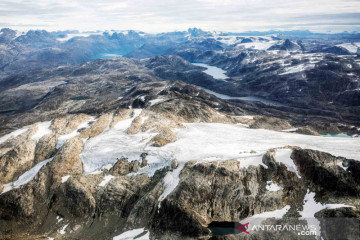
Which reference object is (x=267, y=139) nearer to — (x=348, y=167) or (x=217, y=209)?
(x=348, y=167)

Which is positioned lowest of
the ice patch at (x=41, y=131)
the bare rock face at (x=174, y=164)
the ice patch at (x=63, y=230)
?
the ice patch at (x=63, y=230)

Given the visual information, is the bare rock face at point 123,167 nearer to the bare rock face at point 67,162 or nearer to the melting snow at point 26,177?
the bare rock face at point 67,162

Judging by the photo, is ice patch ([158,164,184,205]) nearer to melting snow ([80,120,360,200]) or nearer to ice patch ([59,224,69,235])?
melting snow ([80,120,360,200])

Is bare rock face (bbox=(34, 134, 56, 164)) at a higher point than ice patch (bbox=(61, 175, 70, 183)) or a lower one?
higher

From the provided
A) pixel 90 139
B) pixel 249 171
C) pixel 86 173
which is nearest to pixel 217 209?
pixel 249 171

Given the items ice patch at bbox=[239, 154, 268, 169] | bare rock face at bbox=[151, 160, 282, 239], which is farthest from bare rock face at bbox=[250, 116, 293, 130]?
bare rock face at bbox=[151, 160, 282, 239]

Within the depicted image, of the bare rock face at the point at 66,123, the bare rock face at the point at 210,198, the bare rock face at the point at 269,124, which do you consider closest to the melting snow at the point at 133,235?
the bare rock face at the point at 210,198
